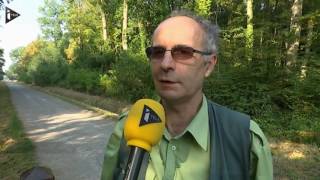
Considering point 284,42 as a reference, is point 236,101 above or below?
below

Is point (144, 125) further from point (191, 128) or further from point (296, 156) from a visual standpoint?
point (296, 156)

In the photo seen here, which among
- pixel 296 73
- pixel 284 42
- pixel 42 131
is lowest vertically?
pixel 42 131

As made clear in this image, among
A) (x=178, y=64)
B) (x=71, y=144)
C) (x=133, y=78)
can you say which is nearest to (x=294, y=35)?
(x=71, y=144)

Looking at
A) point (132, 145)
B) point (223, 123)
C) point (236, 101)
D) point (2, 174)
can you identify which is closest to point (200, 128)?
point (223, 123)

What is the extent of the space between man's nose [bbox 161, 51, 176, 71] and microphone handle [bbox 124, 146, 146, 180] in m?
0.45

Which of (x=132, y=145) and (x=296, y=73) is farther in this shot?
(x=296, y=73)

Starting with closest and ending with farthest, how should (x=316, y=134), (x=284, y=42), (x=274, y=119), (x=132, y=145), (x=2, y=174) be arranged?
1. (x=132, y=145)
2. (x=2, y=174)
3. (x=316, y=134)
4. (x=274, y=119)
5. (x=284, y=42)

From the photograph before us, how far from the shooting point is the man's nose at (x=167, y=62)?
1.79 meters

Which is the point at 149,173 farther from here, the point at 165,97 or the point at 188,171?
the point at 165,97

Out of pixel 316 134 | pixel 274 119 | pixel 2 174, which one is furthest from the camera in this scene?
pixel 274 119

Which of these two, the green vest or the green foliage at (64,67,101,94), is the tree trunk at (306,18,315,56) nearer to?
the green vest

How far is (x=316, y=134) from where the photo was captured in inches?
476

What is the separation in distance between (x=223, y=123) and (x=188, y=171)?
22 cm

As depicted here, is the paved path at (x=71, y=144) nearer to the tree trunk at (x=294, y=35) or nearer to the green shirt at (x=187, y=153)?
the tree trunk at (x=294, y=35)
